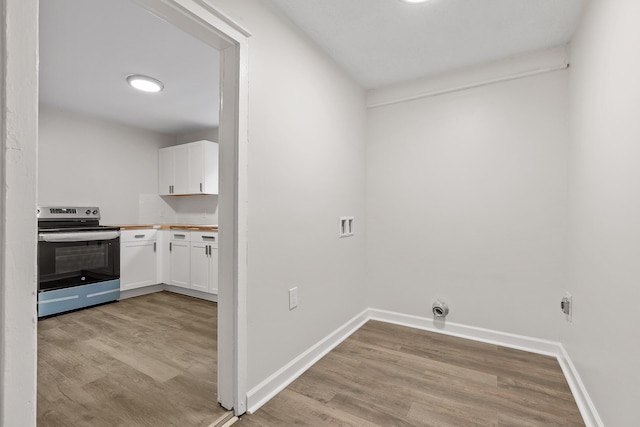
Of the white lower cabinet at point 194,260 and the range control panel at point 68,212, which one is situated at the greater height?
the range control panel at point 68,212

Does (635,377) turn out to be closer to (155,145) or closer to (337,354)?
(337,354)

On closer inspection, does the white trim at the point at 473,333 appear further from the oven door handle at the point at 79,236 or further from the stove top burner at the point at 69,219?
the stove top burner at the point at 69,219

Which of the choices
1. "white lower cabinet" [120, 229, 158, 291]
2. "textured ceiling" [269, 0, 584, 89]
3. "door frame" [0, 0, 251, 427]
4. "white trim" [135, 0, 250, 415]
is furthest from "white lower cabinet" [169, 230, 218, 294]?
"door frame" [0, 0, 251, 427]

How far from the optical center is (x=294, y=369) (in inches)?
72.4

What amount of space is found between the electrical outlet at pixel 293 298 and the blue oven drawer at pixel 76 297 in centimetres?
267

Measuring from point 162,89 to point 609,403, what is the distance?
3725 millimetres

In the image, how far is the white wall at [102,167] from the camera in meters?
3.42

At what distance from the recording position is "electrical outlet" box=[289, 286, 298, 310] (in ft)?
6.01

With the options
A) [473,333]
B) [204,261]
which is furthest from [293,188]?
[204,261]

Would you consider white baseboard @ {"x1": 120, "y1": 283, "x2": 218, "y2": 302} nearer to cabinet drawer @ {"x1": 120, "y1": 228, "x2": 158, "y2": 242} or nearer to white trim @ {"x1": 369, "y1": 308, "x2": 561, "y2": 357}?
cabinet drawer @ {"x1": 120, "y1": 228, "x2": 158, "y2": 242}

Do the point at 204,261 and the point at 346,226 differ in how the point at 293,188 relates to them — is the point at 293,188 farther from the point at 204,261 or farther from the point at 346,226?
the point at 204,261

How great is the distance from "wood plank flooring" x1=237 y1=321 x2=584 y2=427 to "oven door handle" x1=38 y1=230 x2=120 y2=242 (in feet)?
9.36

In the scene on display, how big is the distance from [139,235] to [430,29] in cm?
374

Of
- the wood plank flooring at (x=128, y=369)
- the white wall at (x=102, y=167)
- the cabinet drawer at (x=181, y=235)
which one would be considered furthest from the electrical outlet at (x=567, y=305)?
the white wall at (x=102, y=167)
